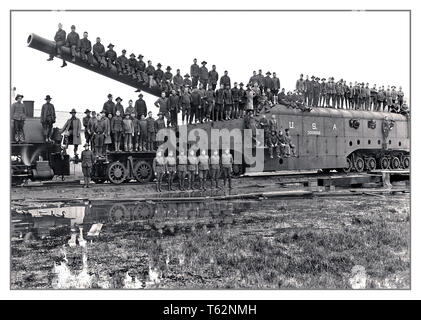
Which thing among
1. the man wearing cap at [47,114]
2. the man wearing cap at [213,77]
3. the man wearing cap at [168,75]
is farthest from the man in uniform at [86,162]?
the man wearing cap at [213,77]

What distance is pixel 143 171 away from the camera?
15.5m

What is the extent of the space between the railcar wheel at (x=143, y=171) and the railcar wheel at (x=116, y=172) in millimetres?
381

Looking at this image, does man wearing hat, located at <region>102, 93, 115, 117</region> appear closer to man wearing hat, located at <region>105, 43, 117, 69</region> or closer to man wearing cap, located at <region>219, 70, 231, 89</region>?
man wearing hat, located at <region>105, 43, 117, 69</region>

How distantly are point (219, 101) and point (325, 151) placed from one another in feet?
18.1

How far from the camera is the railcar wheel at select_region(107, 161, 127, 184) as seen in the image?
14887 millimetres

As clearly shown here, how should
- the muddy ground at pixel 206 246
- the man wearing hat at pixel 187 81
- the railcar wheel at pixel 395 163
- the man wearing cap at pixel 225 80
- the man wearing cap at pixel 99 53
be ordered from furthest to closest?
1. the railcar wheel at pixel 395 163
2. the man wearing cap at pixel 225 80
3. the man wearing hat at pixel 187 81
4. the man wearing cap at pixel 99 53
5. the muddy ground at pixel 206 246

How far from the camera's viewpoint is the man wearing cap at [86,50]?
1396cm

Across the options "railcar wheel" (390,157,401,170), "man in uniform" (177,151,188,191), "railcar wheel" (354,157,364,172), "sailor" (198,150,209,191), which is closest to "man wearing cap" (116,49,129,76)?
"man in uniform" (177,151,188,191)

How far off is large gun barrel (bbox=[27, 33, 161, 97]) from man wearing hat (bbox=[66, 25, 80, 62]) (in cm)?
11

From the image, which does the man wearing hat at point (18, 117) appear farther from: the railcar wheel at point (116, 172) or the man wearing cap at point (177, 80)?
the man wearing cap at point (177, 80)

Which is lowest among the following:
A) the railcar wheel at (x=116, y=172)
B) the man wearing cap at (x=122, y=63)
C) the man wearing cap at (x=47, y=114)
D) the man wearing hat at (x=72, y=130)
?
the railcar wheel at (x=116, y=172)

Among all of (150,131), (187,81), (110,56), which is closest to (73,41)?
(110,56)

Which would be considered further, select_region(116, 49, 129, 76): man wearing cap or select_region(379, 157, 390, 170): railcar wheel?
select_region(379, 157, 390, 170): railcar wheel

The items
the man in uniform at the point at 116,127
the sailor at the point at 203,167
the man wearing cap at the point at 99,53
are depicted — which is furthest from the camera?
the man in uniform at the point at 116,127
